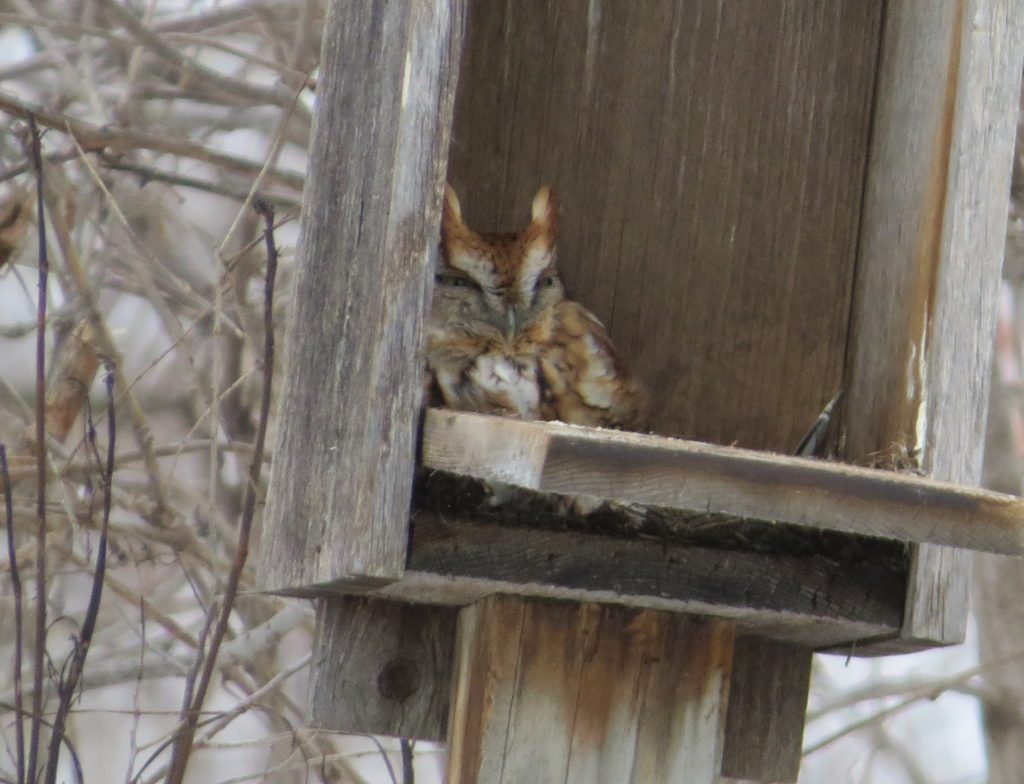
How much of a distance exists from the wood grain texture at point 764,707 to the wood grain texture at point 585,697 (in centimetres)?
26

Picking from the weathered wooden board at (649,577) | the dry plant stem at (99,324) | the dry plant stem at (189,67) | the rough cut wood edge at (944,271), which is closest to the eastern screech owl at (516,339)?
the weathered wooden board at (649,577)

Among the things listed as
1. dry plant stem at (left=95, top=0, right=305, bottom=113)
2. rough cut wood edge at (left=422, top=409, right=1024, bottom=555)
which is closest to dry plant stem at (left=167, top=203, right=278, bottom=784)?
rough cut wood edge at (left=422, top=409, right=1024, bottom=555)

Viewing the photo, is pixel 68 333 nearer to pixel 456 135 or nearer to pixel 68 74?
pixel 68 74

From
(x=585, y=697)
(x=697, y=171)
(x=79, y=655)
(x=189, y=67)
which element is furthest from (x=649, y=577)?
(x=189, y=67)

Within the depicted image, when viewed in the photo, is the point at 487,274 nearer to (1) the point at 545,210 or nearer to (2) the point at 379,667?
(1) the point at 545,210

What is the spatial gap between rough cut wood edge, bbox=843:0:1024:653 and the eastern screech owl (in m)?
0.41

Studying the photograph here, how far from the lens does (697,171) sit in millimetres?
2789

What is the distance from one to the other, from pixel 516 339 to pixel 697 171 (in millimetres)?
607

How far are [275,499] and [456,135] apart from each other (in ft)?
2.31

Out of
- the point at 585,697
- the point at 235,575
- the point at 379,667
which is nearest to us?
the point at 585,697

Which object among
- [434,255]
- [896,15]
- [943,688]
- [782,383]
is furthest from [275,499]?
[943,688]

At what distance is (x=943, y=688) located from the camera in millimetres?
3205

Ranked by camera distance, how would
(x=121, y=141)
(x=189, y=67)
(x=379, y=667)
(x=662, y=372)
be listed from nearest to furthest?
(x=379, y=667) → (x=662, y=372) → (x=121, y=141) → (x=189, y=67)

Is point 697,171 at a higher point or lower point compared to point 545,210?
higher
